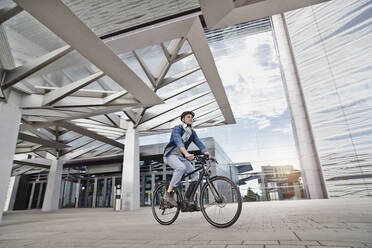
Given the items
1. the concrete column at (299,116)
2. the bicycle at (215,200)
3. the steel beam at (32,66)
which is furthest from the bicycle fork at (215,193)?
the concrete column at (299,116)

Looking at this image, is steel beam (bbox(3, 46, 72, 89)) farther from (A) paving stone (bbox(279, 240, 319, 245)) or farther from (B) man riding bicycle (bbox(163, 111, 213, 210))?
(A) paving stone (bbox(279, 240, 319, 245))

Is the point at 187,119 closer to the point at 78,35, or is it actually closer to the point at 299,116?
the point at 78,35

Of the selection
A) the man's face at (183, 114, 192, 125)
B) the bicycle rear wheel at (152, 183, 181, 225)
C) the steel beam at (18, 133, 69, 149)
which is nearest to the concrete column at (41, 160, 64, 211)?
the steel beam at (18, 133, 69, 149)

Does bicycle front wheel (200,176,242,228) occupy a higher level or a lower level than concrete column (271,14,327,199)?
lower

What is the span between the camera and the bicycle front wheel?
3232 mm

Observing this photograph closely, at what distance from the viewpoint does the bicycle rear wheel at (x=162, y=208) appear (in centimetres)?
406

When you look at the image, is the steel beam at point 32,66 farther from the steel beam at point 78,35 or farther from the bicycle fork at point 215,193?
the bicycle fork at point 215,193

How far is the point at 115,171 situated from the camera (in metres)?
21.3

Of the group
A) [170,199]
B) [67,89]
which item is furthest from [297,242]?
[67,89]

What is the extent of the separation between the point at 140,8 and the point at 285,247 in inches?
232

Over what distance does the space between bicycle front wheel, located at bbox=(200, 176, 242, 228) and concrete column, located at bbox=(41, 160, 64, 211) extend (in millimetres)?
20946

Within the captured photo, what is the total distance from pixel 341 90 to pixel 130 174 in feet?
51.6

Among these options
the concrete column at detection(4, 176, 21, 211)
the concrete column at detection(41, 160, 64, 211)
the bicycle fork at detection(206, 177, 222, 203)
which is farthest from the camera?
the concrete column at detection(4, 176, 21, 211)

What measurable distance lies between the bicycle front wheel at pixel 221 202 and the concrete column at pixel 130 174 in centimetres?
1080
